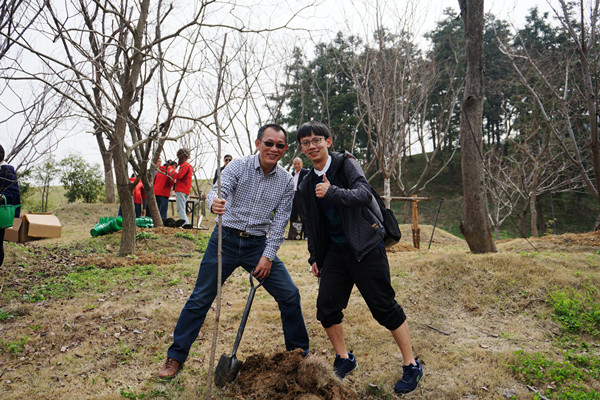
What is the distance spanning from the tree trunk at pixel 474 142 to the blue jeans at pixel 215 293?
13.7 ft

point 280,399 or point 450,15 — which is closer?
point 280,399

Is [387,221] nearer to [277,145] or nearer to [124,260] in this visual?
[277,145]

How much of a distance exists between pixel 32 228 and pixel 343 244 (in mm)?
10181

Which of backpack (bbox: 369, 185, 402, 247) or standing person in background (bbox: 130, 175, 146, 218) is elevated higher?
standing person in background (bbox: 130, 175, 146, 218)

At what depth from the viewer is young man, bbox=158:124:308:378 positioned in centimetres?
302

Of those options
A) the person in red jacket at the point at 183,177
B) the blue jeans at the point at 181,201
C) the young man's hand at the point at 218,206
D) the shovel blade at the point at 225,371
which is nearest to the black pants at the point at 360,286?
the shovel blade at the point at 225,371

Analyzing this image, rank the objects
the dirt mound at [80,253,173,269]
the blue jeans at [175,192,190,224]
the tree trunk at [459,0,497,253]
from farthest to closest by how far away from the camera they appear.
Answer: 1. the blue jeans at [175,192,190,224]
2. the dirt mound at [80,253,173,269]
3. the tree trunk at [459,0,497,253]

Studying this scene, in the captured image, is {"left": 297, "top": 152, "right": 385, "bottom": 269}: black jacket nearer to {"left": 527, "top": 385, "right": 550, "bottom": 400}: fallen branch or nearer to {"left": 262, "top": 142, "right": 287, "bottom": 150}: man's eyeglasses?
{"left": 262, "top": 142, "right": 287, "bottom": 150}: man's eyeglasses

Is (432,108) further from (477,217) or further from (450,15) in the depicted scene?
(477,217)

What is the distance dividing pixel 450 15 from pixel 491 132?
29.1 ft

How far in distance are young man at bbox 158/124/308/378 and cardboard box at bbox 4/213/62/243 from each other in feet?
29.5

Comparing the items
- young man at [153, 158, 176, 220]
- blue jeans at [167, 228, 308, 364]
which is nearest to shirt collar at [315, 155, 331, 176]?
blue jeans at [167, 228, 308, 364]

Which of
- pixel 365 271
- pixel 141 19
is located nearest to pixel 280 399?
pixel 365 271

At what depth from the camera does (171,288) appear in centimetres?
566
